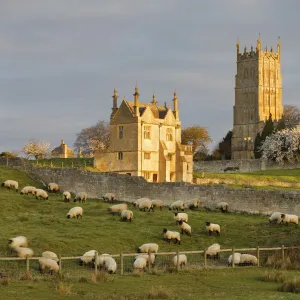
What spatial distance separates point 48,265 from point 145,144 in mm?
43940

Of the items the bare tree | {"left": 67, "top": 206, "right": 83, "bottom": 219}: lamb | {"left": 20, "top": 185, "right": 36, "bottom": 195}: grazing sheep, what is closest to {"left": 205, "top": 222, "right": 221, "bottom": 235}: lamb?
{"left": 67, "top": 206, "right": 83, "bottom": 219}: lamb

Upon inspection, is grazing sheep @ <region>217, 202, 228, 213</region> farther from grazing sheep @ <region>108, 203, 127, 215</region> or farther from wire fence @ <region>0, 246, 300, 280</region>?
wire fence @ <region>0, 246, 300, 280</region>

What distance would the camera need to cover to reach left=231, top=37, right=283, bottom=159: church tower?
169 metres

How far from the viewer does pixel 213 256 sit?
39.8 m

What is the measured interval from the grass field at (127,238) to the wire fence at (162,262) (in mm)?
1124

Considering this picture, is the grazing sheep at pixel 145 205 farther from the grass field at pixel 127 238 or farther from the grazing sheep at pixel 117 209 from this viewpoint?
the grazing sheep at pixel 117 209

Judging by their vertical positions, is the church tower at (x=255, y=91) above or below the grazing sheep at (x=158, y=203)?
above

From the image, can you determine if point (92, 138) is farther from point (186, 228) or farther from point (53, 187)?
point (186, 228)

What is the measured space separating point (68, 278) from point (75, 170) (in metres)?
34.3

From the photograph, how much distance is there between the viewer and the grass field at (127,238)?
1192 inches

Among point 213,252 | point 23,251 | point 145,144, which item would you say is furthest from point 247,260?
point 145,144

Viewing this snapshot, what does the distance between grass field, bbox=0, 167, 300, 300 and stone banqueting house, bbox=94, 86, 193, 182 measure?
15100mm

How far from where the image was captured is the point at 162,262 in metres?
37.8

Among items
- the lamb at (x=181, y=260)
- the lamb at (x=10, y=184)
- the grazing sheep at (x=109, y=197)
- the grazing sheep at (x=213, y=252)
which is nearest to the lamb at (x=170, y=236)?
the grazing sheep at (x=213, y=252)
